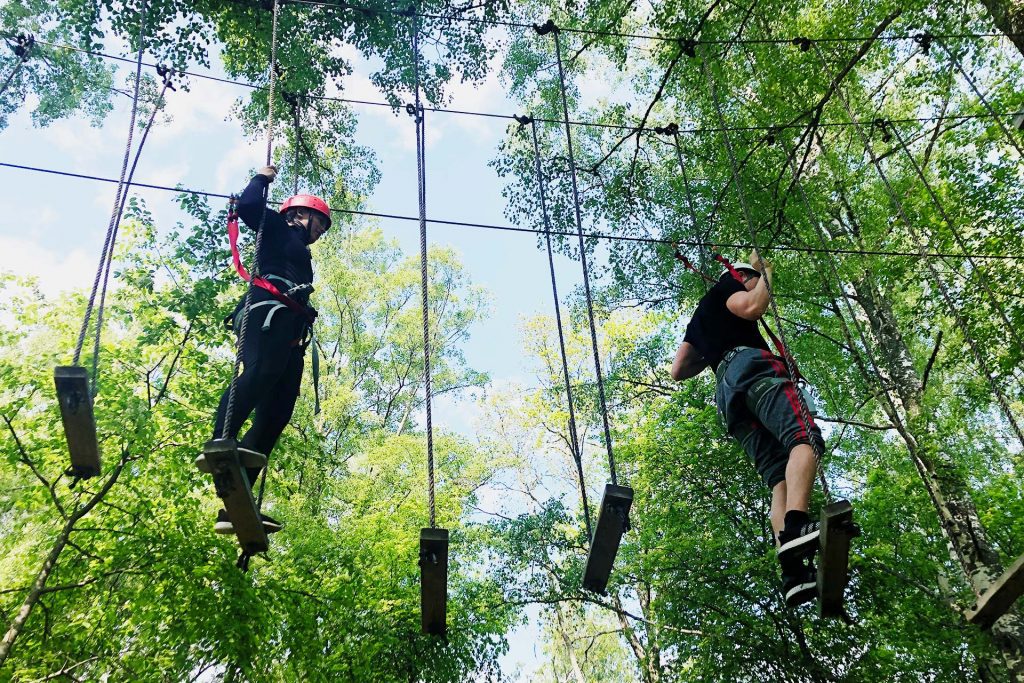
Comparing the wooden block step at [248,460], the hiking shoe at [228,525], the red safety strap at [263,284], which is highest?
the red safety strap at [263,284]

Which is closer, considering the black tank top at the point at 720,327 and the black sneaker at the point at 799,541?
the black sneaker at the point at 799,541

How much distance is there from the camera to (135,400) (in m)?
7.33

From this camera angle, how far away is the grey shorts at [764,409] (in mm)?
2889

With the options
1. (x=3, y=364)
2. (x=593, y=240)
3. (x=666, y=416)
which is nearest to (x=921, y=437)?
(x=666, y=416)

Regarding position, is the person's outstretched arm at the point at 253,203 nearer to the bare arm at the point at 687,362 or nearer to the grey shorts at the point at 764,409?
the bare arm at the point at 687,362

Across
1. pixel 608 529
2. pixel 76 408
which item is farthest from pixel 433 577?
pixel 76 408

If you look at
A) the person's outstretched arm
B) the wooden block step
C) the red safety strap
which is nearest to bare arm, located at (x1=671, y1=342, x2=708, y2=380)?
the red safety strap

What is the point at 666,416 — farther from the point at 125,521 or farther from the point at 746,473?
the point at 125,521

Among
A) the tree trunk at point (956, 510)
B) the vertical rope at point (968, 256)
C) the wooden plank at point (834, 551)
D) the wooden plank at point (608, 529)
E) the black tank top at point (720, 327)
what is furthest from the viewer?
the tree trunk at point (956, 510)

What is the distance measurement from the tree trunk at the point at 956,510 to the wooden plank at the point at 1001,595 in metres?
3.52

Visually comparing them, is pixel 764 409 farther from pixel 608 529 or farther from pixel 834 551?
pixel 608 529

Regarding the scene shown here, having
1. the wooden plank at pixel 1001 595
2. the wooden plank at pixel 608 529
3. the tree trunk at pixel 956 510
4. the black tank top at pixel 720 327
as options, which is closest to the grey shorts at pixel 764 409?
the black tank top at pixel 720 327

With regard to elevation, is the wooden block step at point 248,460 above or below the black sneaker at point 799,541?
above

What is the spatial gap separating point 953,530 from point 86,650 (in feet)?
29.9
